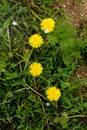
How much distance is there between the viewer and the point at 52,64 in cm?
326

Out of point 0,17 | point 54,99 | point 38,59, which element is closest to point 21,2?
point 0,17

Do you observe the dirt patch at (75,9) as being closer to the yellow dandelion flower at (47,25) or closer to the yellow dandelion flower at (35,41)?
the yellow dandelion flower at (47,25)

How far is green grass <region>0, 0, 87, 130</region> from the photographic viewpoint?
10.3ft

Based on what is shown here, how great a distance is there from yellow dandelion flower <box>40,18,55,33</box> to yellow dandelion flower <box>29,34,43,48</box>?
82 millimetres

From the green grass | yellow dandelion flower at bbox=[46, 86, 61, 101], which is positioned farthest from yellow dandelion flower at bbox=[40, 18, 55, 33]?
yellow dandelion flower at bbox=[46, 86, 61, 101]

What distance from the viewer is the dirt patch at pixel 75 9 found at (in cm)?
347

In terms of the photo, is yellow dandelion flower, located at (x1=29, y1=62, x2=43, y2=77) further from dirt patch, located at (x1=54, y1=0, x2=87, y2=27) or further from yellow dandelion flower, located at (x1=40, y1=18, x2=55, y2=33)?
dirt patch, located at (x1=54, y1=0, x2=87, y2=27)

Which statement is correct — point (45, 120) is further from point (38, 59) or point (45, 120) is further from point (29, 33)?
point (29, 33)

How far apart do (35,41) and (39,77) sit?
281mm

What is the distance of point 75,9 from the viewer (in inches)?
138

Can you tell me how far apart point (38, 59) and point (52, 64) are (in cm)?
12

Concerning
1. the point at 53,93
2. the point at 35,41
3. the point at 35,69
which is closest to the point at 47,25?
the point at 35,41

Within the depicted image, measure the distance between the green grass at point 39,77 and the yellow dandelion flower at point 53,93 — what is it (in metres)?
0.06

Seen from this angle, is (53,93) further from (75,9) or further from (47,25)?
(75,9)
